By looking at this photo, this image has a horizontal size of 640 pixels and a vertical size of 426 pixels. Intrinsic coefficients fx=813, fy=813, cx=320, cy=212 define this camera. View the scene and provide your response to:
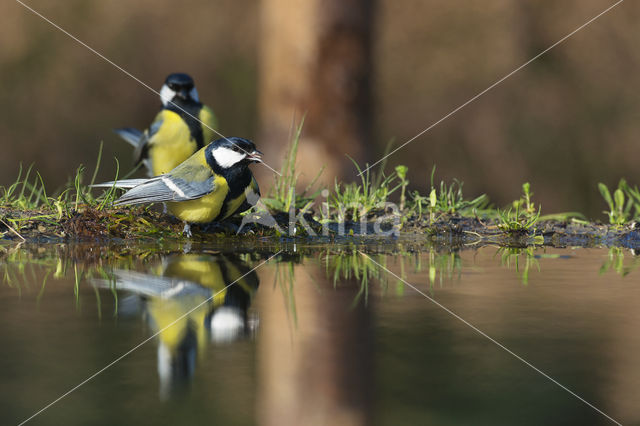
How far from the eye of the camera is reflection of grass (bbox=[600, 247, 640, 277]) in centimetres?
464

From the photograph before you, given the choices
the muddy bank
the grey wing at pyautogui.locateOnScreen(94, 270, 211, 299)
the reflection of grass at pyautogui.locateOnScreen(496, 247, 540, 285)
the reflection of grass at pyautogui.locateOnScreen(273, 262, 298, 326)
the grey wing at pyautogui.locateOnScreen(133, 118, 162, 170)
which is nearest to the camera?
the reflection of grass at pyautogui.locateOnScreen(273, 262, 298, 326)

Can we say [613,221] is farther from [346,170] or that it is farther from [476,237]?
[346,170]

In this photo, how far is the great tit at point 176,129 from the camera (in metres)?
6.37

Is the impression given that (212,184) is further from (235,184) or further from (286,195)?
(286,195)

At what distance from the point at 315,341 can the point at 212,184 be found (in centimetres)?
224

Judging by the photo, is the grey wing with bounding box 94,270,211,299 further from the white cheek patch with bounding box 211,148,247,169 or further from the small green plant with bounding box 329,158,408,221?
the small green plant with bounding box 329,158,408,221

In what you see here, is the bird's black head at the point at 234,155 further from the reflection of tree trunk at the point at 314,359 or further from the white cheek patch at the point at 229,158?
the reflection of tree trunk at the point at 314,359

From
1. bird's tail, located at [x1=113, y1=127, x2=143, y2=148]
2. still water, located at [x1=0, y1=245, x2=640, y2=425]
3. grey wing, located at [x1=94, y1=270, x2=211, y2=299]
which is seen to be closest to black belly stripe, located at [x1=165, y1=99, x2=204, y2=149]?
bird's tail, located at [x1=113, y1=127, x2=143, y2=148]

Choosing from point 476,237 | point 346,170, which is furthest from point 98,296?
point 346,170

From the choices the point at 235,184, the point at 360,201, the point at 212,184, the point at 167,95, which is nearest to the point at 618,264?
the point at 360,201

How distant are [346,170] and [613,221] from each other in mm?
2447

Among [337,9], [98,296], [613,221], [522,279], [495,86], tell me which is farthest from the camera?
[495,86]

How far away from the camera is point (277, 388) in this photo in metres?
2.54

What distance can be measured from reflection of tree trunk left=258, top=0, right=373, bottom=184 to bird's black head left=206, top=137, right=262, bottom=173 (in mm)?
2195
